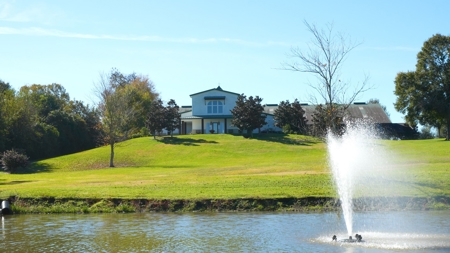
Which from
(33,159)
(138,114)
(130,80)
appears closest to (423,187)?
(33,159)

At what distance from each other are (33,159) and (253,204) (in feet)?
182

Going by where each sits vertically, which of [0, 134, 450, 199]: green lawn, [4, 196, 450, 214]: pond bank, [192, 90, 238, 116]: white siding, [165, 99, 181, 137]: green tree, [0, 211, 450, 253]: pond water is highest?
[192, 90, 238, 116]: white siding

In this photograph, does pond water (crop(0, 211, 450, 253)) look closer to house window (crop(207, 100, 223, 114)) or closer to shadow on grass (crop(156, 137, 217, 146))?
shadow on grass (crop(156, 137, 217, 146))

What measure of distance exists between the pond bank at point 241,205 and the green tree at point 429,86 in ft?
177

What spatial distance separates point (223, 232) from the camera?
21094mm

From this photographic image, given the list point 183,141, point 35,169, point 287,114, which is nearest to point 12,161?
point 35,169

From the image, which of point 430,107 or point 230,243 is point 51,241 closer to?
point 230,243

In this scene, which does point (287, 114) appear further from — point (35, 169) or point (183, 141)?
point (35, 169)

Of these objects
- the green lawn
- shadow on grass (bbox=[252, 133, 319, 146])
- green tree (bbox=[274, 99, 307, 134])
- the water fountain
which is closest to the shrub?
the green lawn

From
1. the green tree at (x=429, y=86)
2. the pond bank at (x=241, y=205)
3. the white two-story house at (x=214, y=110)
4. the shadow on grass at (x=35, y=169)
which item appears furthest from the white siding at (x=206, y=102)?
the pond bank at (x=241, y=205)

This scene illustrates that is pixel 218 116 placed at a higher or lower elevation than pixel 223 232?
higher

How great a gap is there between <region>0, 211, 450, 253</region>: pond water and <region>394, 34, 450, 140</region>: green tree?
2225 inches

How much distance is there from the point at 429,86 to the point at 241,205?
58.9m

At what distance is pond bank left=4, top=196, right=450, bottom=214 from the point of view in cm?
2723
